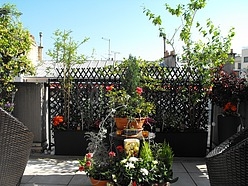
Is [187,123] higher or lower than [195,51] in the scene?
lower

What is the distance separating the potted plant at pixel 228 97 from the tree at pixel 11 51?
312cm

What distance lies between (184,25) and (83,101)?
6.88 feet

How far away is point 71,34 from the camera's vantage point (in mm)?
4461

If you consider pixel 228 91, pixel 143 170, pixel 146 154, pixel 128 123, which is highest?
pixel 228 91

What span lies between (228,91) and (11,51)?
349 cm

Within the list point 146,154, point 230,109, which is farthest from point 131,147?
point 230,109

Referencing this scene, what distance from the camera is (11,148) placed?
217 cm

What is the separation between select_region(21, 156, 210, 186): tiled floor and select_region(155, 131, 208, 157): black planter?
0.11 meters

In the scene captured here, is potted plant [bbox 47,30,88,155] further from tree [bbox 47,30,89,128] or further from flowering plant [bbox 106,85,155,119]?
flowering plant [bbox 106,85,155,119]

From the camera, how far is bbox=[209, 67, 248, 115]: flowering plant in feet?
13.7

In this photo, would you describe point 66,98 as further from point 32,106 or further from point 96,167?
point 96,167

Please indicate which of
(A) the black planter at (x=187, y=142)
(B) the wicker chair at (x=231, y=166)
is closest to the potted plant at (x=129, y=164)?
Answer: (B) the wicker chair at (x=231, y=166)

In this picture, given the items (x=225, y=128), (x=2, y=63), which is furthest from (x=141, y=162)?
(x=2, y=63)

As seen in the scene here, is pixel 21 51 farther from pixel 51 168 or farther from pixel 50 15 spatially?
pixel 51 168
